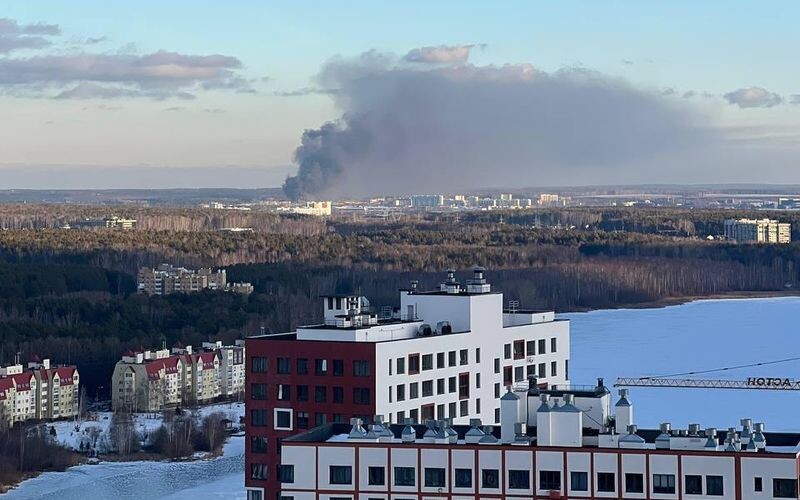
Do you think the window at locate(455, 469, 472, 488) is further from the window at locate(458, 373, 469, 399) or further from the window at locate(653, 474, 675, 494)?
the window at locate(458, 373, 469, 399)

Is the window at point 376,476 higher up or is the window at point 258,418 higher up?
the window at point 376,476

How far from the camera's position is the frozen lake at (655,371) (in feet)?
76.0

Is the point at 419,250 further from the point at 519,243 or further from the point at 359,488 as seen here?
the point at 359,488

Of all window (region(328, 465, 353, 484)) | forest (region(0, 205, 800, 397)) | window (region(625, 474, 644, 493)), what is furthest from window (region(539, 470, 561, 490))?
forest (region(0, 205, 800, 397))

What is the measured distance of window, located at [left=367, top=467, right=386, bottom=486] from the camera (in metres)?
12.3

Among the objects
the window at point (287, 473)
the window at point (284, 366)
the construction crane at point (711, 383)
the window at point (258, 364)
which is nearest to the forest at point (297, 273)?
the construction crane at point (711, 383)

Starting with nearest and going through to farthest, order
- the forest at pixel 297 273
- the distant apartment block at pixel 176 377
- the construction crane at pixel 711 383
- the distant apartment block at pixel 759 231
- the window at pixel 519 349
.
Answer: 1. the window at pixel 519 349
2. the construction crane at pixel 711 383
3. the distant apartment block at pixel 176 377
4. the forest at pixel 297 273
5. the distant apartment block at pixel 759 231

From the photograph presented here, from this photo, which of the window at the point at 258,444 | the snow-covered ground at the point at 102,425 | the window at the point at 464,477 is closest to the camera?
the window at the point at 464,477

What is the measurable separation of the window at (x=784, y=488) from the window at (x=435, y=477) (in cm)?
223

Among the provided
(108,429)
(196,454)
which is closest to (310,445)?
(196,454)

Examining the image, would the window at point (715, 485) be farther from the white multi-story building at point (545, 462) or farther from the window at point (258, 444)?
the window at point (258, 444)

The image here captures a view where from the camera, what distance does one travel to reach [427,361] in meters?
16.6

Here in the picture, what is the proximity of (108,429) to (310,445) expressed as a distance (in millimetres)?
16981

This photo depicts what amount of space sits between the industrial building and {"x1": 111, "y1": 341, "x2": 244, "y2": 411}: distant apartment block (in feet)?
50.4
